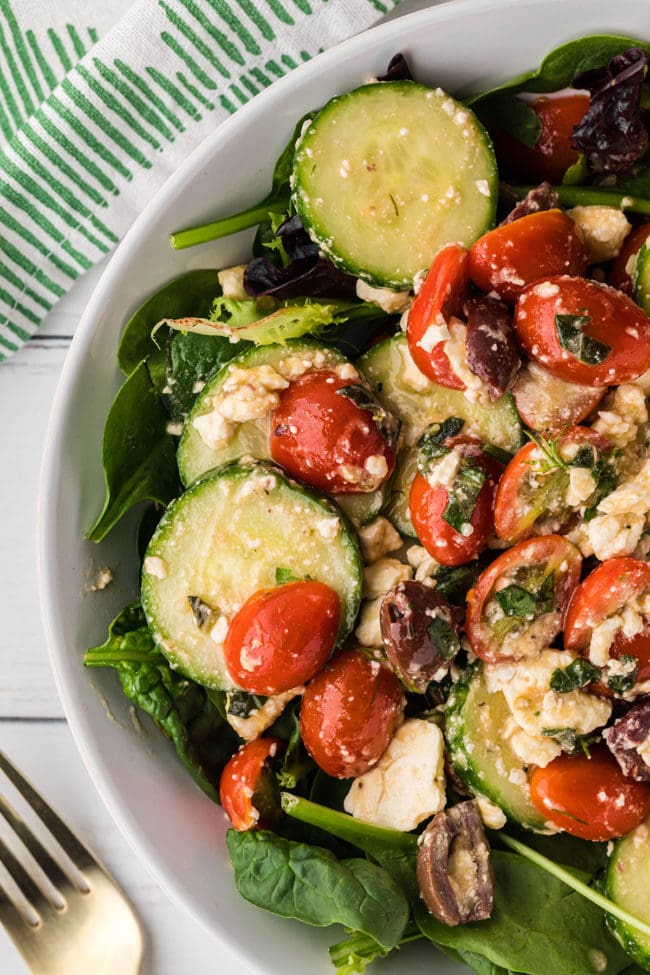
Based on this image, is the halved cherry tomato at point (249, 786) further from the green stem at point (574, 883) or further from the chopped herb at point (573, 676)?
the chopped herb at point (573, 676)

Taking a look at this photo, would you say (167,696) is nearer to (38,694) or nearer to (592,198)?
(38,694)

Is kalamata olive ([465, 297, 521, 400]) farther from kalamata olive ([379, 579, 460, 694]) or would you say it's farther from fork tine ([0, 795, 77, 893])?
fork tine ([0, 795, 77, 893])

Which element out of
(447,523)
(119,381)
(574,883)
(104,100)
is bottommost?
(574,883)

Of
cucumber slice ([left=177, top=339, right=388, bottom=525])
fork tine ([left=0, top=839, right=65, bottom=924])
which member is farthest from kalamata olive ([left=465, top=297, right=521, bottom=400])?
fork tine ([left=0, top=839, right=65, bottom=924])

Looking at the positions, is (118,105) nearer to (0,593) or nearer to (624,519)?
(0,593)

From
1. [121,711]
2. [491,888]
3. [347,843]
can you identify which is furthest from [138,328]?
[491,888]

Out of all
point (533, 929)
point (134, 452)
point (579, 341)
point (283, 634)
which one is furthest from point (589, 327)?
point (533, 929)
